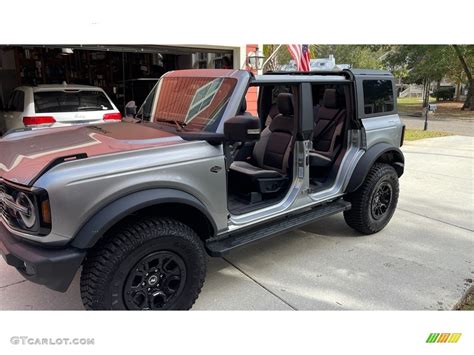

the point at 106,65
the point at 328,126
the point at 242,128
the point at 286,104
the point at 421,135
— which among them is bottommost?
the point at 421,135

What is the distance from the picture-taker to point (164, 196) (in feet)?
8.12

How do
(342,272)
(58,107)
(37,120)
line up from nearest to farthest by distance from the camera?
1. (342,272)
2. (37,120)
3. (58,107)

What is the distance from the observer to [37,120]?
6.72 m

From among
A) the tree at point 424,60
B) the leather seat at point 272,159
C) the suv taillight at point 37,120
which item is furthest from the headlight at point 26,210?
the tree at point 424,60

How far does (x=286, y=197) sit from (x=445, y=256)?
6.15 ft

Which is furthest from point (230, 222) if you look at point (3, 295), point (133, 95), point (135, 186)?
point (133, 95)

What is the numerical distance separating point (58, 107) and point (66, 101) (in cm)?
19

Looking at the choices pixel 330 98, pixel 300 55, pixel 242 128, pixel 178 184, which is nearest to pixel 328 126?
pixel 330 98

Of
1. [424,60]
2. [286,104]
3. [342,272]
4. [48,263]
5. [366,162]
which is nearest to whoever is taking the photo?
[48,263]

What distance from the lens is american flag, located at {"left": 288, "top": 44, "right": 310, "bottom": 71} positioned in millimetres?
8164

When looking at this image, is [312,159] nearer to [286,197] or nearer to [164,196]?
[286,197]

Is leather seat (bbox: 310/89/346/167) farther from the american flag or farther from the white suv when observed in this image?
the white suv

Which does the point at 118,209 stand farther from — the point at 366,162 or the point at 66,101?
the point at 66,101

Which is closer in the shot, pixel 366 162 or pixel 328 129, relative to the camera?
pixel 366 162
